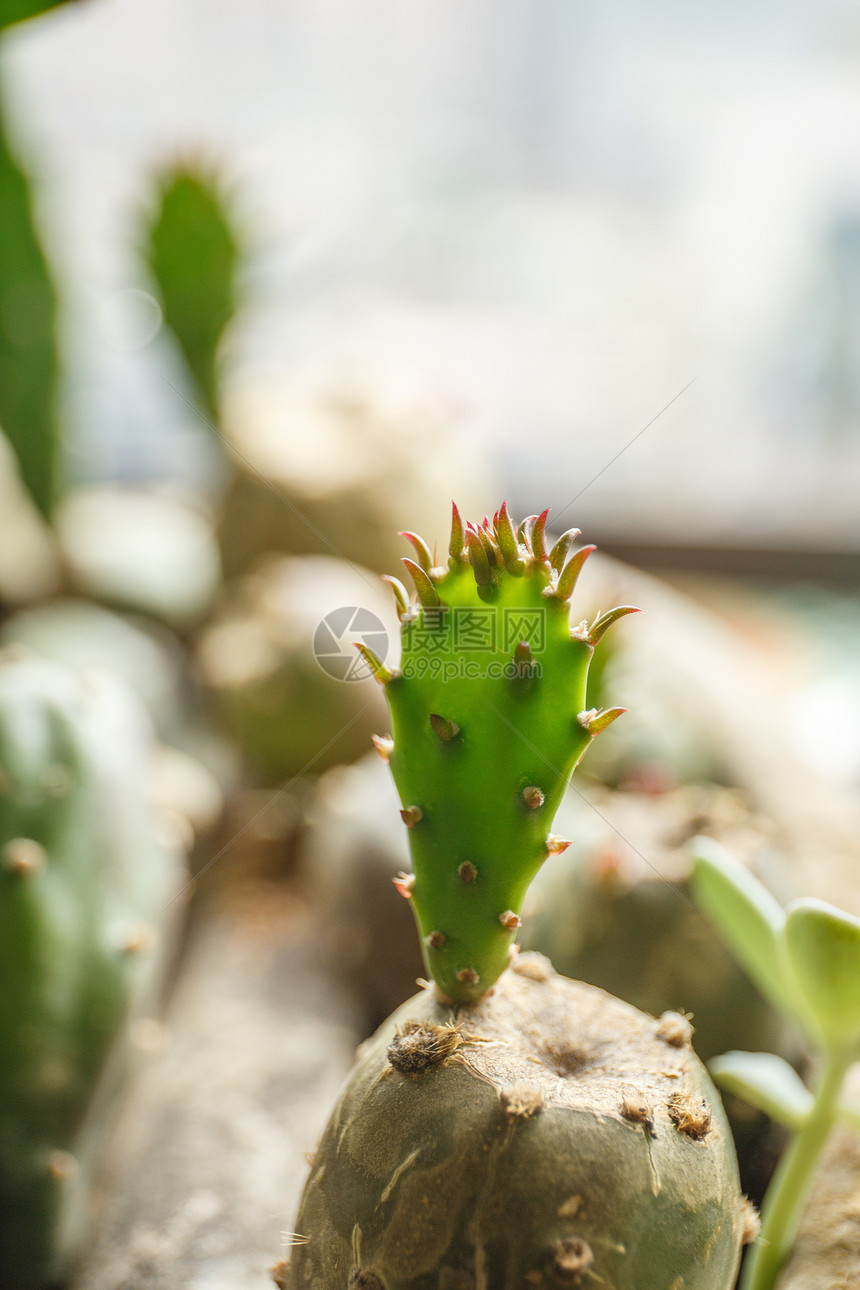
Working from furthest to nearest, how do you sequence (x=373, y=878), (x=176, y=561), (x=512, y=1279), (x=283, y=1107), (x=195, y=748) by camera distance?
(x=176, y=561) → (x=195, y=748) → (x=373, y=878) → (x=283, y=1107) → (x=512, y=1279)

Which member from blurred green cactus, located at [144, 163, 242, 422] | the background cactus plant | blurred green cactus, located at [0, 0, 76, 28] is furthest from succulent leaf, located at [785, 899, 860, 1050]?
blurred green cactus, located at [144, 163, 242, 422]

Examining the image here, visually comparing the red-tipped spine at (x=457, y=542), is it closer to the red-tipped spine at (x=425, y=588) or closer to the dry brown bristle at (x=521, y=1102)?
the red-tipped spine at (x=425, y=588)

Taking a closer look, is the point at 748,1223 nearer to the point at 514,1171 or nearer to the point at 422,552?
the point at 514,1171

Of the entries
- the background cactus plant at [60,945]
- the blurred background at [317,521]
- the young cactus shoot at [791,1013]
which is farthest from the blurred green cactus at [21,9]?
the young cactus shoot at [791,1013]

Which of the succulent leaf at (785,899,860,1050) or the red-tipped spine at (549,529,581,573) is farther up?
the red-tipped spine at (549,529,581,573)

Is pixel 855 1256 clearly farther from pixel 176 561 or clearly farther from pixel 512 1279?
pixel 176 561

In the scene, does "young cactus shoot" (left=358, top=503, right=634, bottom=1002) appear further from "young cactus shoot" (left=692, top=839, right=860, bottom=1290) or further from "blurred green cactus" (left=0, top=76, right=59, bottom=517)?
"blurred green cactus" (left=0, top=76, right=59, bottom=517)

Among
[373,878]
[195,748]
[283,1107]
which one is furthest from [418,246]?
[283,1107]
